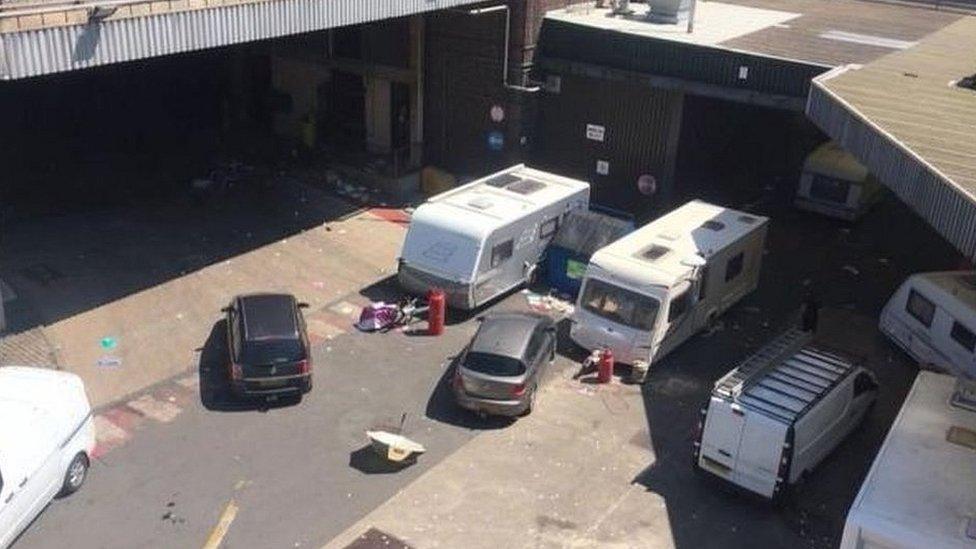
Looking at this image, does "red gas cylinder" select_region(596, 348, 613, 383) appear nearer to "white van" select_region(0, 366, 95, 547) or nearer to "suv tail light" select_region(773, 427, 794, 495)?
"suv tail light" select_region(773, 427, 794, 495)

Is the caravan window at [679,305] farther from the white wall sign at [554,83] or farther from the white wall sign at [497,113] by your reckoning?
the white wall sign at [497,113]

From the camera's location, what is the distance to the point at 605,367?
19750mm

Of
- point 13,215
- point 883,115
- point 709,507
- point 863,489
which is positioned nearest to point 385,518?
point 709,507

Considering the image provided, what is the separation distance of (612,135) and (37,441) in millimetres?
17707

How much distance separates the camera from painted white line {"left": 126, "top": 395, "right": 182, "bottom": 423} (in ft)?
59.0

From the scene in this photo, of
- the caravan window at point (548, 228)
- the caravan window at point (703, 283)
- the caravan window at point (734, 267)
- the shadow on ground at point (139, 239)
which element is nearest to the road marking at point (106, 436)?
the shadow on ground at point (139, 239)

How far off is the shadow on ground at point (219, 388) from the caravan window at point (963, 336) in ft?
44.1

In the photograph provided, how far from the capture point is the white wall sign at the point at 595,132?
27.7m

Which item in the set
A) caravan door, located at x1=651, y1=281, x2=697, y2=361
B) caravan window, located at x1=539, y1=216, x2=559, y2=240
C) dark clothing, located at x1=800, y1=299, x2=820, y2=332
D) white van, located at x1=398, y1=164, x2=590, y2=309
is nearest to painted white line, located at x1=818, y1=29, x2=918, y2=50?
dark clothing, located at x1=800, y1=299, x2=820, y2=332

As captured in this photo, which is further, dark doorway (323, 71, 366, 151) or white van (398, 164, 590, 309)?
dark doorway (323, 71, 366, 151)

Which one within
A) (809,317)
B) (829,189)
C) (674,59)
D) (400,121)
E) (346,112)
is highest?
(674,59)

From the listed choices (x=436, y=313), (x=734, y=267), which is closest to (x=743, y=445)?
(x=734, y=267)

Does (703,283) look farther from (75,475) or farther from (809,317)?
(75,475)

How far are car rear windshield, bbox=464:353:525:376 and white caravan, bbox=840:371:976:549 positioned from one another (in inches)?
255
